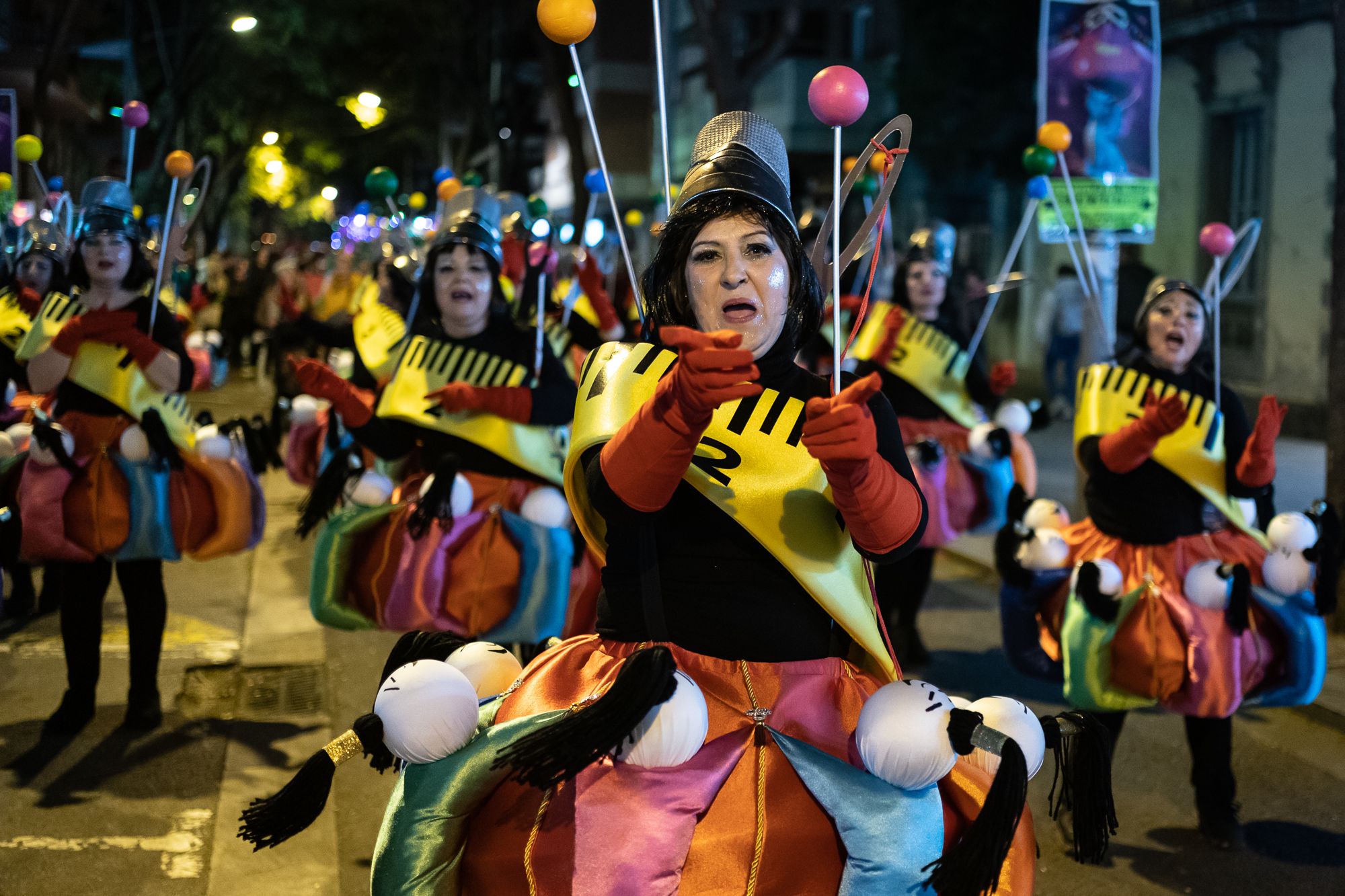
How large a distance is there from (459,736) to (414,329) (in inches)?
136

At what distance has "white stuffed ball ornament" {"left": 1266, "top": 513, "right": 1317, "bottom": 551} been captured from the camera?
4.46m

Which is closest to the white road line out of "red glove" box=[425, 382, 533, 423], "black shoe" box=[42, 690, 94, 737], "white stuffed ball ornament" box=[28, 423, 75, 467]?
"black shoe" box=[42, 690, 94, 737]

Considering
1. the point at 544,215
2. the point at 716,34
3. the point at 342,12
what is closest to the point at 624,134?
the point at 342,12

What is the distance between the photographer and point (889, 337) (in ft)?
23.1

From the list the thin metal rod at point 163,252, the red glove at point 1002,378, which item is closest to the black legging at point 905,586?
the red glove at point 1002,378

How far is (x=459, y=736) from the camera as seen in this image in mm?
2232

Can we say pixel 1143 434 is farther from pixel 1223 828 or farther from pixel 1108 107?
pixel 1108 107

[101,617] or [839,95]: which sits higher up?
[839,95]

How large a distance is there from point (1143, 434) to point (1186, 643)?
67cm

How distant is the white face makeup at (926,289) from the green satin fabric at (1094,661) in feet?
9.45

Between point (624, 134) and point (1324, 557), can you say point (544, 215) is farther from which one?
point (624, 134)

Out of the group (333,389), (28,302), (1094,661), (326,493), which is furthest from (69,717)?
(1094,661)

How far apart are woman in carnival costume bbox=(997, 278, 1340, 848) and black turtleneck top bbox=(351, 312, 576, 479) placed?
1667 mm

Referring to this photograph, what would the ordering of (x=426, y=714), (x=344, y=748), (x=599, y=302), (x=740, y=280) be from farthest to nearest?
1. (x=599, y=302)
2. (x=740, y=280)
3. (x=344, y=748)
4. (x=426, y=714)
